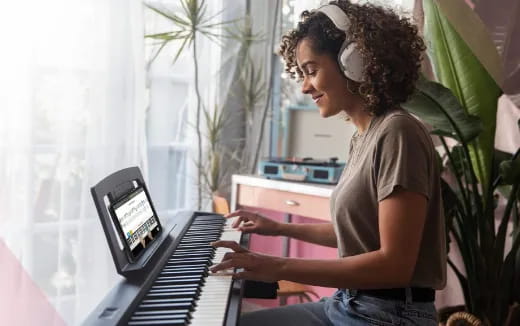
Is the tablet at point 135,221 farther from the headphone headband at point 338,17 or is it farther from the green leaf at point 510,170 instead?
the green leaf at point 510,170

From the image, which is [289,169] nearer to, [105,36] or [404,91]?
[105,36]

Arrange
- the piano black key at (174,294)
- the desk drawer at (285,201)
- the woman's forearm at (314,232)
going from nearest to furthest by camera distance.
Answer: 1. the piano black key at (174,294)
2. the woman's forearm at (314,232)
3. the desk drawer at (285,201)

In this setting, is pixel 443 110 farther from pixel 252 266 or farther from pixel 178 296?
pixel 178 296

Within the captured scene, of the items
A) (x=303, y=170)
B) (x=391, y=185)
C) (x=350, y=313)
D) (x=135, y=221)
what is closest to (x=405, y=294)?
(x=350, y=313)

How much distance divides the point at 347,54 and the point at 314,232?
0.54m

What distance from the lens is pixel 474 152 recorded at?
1.89m

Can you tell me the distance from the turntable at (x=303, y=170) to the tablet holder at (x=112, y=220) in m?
1.16

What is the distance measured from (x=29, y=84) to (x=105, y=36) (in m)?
0.39

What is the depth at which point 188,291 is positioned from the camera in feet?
3.53

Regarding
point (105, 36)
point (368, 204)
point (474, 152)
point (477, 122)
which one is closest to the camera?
point (368, 204)

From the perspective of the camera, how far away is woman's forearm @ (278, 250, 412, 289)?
43.9 inches

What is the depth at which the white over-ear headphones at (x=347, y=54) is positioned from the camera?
1246mm

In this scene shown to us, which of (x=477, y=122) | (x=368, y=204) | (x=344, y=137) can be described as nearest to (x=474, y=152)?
(x=477, y=122)

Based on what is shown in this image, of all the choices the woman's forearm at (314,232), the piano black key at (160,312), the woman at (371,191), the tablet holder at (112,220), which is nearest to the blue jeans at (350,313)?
the woman at (371,191)
